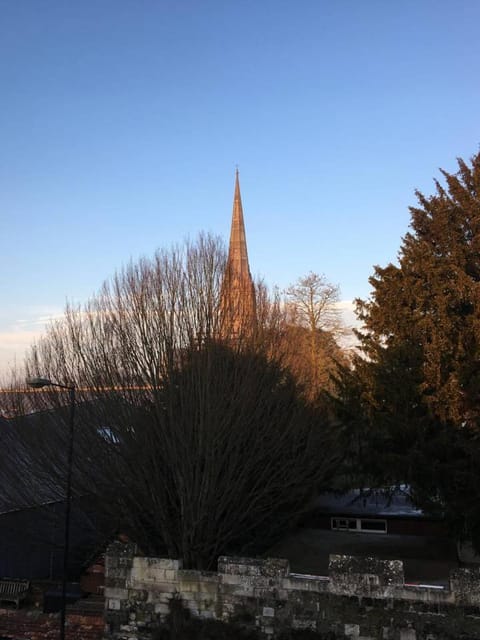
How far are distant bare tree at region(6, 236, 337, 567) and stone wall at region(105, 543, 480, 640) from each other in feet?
4.61

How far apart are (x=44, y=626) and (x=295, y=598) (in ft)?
23.5

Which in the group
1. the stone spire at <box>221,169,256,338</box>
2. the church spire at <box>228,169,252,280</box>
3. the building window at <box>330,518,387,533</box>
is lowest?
the building window at <box>330,518,387,533</box>

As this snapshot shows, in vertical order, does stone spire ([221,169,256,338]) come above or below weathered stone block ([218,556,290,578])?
above

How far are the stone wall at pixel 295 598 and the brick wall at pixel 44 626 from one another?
86.0 inches

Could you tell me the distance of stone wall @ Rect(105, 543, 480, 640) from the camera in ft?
31.5

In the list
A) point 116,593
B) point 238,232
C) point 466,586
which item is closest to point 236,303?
point 116,593

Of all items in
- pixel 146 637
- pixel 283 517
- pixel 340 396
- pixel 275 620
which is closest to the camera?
pixel 275 620

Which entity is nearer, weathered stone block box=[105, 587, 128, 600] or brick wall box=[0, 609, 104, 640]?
weathered stone block box=[105, 587, 128, 600]

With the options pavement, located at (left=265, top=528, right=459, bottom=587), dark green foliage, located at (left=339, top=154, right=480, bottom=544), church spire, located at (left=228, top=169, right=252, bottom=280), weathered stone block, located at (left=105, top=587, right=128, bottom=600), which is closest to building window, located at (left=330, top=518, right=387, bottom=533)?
pavement, located at (left=265, top=528, right=459, bottom=587)

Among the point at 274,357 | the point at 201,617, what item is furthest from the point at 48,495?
the point at 274,357

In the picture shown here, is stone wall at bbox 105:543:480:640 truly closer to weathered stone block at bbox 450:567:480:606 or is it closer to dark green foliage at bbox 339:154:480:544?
weathered stone block at bbox 450:567:480:606

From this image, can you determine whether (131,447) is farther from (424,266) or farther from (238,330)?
(424,266)

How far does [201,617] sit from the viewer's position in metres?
11.0

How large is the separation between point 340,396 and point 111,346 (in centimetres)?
649
